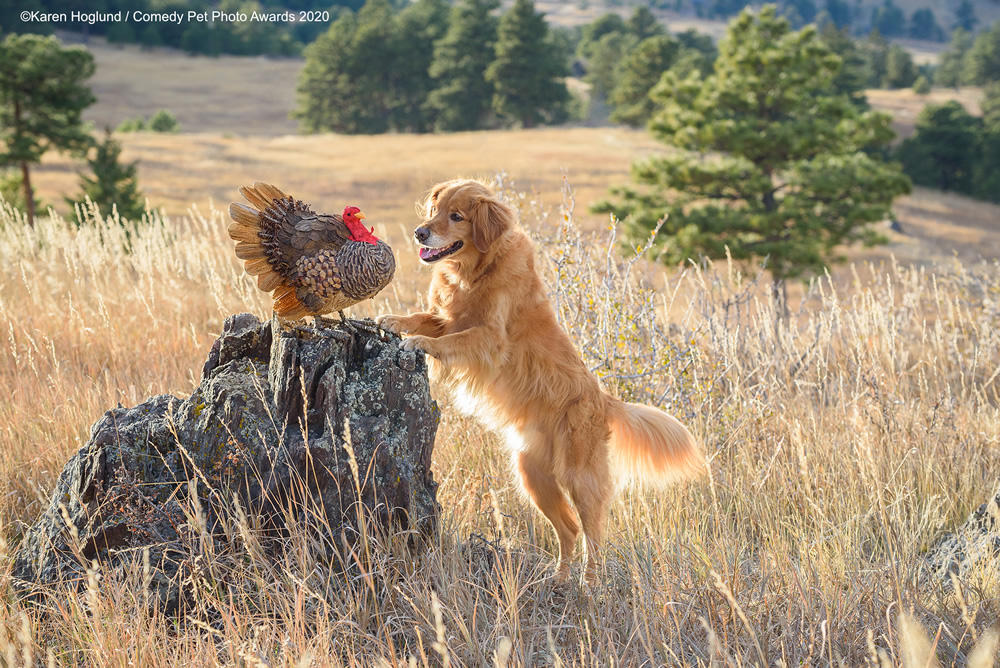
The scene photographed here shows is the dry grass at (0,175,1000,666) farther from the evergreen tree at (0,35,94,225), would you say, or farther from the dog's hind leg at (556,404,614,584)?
the evergreen tree at (0,35,94,225)

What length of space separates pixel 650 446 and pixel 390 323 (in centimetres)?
133

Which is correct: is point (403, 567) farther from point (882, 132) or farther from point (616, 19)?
point (616, 19)

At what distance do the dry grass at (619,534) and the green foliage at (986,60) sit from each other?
65.8 m

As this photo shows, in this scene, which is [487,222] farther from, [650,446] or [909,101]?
[909,101]

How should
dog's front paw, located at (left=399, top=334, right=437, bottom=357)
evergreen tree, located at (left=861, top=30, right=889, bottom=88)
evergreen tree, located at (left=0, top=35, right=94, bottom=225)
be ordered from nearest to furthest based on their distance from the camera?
dog's front paw, located at (left=399, top=334, right=437, bottom=357) → evergreen tree, located at (left=0, top=35, right=94, bottom=225) → evergreen tree, located at (left=861, top=30, right=889, bottom=88)

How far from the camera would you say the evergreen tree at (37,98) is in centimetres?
1351

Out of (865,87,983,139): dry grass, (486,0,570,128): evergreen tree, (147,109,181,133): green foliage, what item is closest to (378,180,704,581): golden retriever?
(486,0,570,128): evergreen tree

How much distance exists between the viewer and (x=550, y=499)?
3291 mm

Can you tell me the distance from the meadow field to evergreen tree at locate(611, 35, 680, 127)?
37171mm

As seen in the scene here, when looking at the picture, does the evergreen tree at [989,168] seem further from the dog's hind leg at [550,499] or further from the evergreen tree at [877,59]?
the dog's hind leg at [550,499]

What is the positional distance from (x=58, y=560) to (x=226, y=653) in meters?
0.79

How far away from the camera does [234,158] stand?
32.7m

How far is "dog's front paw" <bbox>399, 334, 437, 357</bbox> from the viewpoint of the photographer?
9.45 ft

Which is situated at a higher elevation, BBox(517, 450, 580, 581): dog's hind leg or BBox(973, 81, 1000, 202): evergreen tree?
BBox(973, 81, 1000, 202): evergreen tree
